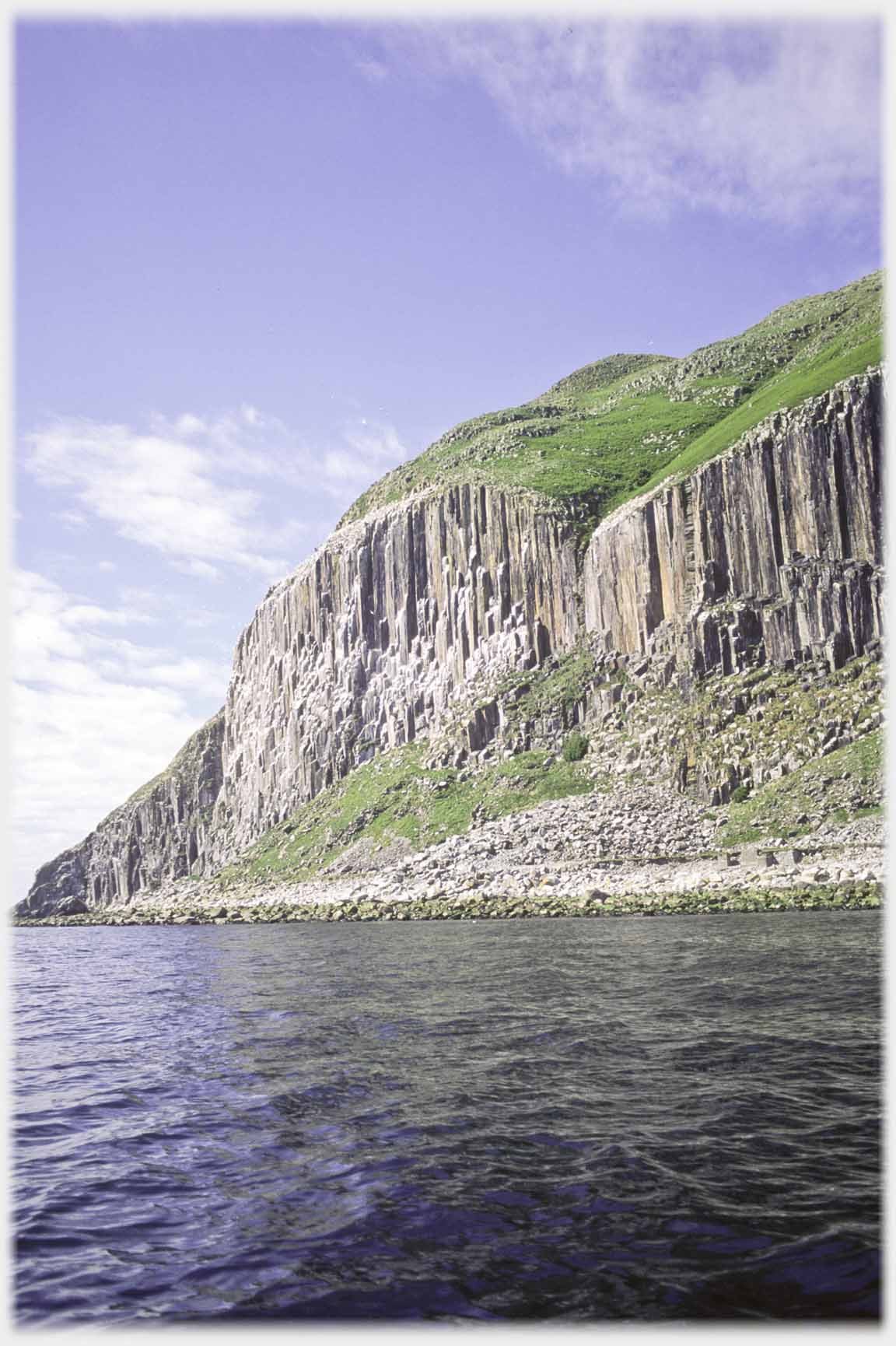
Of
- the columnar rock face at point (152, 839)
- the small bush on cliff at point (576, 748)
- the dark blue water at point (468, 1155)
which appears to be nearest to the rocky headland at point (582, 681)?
the small bush on cliff at point (576, 748)

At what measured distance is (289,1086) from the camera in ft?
57.5

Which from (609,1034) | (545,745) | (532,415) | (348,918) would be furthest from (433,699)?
(609,1034)

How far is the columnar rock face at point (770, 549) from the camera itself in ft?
279

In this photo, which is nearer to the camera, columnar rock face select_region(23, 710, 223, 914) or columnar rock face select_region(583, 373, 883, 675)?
columnar rock face select_region(583, 373, 883, 675)

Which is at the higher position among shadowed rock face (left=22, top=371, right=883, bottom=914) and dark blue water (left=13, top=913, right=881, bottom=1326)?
shadowed rock face (left=22, top=371, right=883, bottom=914)

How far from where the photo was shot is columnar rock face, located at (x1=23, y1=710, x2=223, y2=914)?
175500mm

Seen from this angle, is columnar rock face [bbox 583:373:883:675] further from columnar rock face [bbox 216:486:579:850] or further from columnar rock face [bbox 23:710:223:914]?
columnar rock face [bbox 23:710:223:914]

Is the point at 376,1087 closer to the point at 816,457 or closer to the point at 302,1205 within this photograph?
the point at 302,1205

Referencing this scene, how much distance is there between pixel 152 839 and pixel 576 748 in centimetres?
11739

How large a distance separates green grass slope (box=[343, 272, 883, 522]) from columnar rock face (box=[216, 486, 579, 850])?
34.8ft

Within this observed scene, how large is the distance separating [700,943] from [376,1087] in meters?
26.0

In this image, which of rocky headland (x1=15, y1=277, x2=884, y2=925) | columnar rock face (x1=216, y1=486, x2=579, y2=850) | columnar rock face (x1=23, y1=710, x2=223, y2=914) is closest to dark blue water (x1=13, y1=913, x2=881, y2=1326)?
rocky headland (x1=15, y1=277, x2=884, y2=925)

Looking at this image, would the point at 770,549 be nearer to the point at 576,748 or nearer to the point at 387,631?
the point at 576,748

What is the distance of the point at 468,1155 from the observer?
41.6 feet
